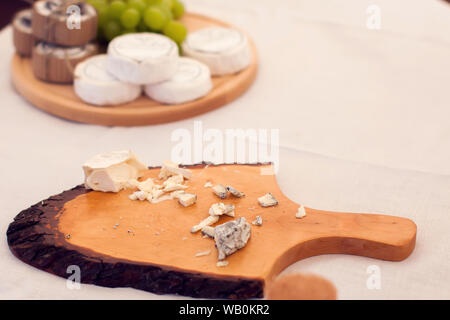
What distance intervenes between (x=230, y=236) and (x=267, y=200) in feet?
0.44

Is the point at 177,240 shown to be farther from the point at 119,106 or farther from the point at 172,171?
the point at 119,106

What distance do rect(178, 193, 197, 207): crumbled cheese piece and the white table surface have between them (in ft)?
0.57

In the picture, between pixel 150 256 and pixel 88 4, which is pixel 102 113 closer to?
pixel 88 4

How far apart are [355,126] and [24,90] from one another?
2.40ft

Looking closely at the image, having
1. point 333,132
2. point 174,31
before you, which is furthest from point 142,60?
point 333,132

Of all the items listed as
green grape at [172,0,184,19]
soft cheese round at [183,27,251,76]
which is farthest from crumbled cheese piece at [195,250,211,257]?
green grape at [172,0,184,19]

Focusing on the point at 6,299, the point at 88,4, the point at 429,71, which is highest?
the point at 88,4

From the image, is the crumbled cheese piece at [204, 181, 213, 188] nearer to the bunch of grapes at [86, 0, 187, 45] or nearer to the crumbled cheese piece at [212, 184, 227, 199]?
the crumbled cheese piece at [212, 184, 227, 199]

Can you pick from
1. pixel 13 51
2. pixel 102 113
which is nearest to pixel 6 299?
pixel 102 113

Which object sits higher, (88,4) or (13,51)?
(88,4)

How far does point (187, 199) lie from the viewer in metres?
0.93

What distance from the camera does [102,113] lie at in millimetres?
1229

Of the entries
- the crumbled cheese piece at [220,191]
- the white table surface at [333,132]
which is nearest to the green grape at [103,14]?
the white table surface at [333,132]
